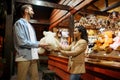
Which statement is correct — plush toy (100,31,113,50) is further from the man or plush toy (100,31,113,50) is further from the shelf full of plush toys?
the man

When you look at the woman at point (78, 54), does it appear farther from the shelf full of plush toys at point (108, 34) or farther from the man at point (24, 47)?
the shelf full of plush toys at point (108, 34)

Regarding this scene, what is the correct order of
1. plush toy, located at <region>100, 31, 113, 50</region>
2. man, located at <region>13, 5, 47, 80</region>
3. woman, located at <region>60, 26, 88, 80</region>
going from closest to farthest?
man, located at <region>13, 5, 47, 80</region> → woman, located at <region>60, 26, 88, 80</region> → plush toy, located at <region>100, 31, 113, 50</region>

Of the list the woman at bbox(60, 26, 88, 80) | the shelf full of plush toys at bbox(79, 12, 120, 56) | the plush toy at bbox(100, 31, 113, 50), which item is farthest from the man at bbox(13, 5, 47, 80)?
the plush toy at bbox(100, 31, 113, 50)

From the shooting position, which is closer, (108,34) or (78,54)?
(78,54)

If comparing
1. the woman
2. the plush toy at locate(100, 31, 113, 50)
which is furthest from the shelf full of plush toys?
the woman

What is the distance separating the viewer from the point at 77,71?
13.1 feet

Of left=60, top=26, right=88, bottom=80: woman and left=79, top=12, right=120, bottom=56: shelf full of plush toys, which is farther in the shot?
left=79, top=12, right=120, bottom=56: shelf full of plush toys

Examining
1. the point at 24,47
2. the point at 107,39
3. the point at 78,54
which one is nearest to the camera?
the point at 24,47

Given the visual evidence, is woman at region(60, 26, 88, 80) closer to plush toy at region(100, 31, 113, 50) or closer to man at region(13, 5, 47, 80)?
man at region(13, 5, 47, 80)

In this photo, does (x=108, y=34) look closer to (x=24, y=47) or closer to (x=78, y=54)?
(x=78, y=54)

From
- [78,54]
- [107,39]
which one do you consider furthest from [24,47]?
Answer: [107,39]

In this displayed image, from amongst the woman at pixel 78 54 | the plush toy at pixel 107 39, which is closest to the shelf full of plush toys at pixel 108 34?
the plush toy at pixel 107 39

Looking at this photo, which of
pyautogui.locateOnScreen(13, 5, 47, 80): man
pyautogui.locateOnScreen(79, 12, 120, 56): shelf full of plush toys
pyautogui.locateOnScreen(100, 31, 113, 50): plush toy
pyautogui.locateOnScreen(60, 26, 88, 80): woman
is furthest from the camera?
pyautogui.locateOnScreen(100, 31, 113, 50): plush toy

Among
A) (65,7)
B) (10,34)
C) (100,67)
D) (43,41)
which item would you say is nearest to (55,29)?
(65,7)
